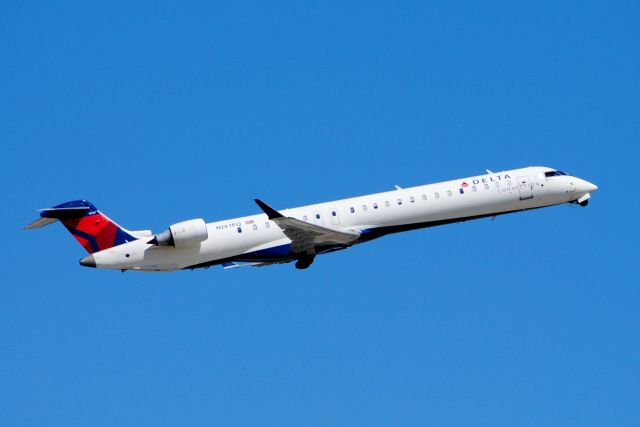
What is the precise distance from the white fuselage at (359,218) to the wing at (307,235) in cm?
41

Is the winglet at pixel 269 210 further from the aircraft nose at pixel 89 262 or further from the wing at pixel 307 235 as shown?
the aircraft nose at pixel 89 262

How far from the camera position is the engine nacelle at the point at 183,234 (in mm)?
35094

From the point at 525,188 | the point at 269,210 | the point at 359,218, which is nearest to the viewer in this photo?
the point at 269,210

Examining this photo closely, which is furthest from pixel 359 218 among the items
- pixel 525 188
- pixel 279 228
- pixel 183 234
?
pixel 525 188

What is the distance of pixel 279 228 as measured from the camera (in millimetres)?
35969

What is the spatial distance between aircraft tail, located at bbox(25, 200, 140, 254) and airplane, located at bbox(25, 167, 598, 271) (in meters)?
0.04

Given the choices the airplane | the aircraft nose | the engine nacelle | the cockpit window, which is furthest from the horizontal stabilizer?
the cockpit window

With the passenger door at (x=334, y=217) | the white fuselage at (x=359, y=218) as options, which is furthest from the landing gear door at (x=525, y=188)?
the passenger door at (x=334, y=217)

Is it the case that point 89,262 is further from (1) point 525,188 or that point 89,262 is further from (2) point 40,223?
(1) point 525,188

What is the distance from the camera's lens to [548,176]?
3856 cm

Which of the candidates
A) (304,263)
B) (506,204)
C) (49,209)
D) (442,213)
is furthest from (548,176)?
(49,209)

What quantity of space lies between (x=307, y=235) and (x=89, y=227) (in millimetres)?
7943

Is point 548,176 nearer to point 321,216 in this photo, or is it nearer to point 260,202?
point 321,216

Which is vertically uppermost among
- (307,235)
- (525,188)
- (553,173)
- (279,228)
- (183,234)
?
(553,173)
